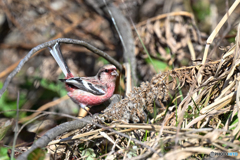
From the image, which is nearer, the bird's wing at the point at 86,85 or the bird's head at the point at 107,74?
the bird's wing at the point at 86,85

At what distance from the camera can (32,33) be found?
6.09 m

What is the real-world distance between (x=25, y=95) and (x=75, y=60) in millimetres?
1604

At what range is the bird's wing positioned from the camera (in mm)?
4035

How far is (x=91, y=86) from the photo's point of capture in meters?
4.25

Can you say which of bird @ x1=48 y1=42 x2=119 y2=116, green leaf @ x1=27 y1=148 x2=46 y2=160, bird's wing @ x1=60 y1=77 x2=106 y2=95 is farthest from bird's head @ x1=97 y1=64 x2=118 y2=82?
green leaf @ x1=27 y1=148 x2=46 y2=160

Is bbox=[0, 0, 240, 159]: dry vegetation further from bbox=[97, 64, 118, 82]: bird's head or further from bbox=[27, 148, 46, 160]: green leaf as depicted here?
bbox=[97, 64, 118, 82]: bird's head

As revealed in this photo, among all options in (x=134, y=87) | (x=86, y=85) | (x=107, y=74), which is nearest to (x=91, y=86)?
(x=86, y=85)

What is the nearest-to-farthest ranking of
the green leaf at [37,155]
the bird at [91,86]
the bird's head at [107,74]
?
the green leaf at [37,155]
the bird at [91,86]
the bird's head at [107,74]

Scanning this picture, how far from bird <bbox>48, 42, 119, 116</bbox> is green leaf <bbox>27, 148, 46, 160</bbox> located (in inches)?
76.0

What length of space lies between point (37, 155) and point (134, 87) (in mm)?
1157

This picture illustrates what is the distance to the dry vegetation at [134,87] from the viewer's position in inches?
82.4

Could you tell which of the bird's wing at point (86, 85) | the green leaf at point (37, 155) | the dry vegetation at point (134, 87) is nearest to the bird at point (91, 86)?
the bird's wing at point (86, 85)

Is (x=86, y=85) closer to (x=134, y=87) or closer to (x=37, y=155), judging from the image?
(x=134, y=87)

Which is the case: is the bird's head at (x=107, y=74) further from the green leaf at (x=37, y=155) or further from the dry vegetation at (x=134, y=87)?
the green leaf at (x=37, y=155)
